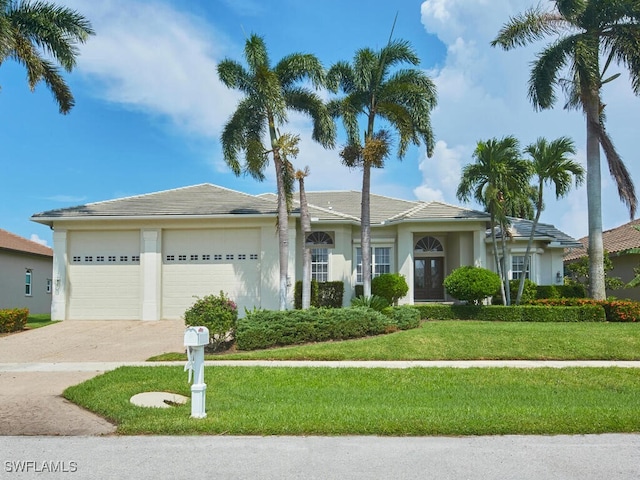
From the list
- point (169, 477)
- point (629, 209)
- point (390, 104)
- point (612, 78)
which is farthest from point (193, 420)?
point (612, 78)

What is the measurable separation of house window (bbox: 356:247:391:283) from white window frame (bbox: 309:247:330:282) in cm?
163

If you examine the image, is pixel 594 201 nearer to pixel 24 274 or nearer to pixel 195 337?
pixel 195 337

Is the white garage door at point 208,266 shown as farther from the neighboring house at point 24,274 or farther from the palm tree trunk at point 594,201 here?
the palm tree trunk at point 594,201

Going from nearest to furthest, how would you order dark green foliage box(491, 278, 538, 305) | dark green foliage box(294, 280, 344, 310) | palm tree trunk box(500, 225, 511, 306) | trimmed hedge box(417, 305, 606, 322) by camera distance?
trimmed hedge box(417, 305, 606, 322) → palm tree trunk box(500, 225, 511, 306) → dark green foliage box(294, 280, 344, 310) → dark green foliage box(491, 278, 538, 305)

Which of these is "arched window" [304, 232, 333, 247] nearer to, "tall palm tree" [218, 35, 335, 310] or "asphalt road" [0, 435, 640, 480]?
"tall palm tree" [218, 35, 335, 310]

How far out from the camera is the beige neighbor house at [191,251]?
19.3 metres

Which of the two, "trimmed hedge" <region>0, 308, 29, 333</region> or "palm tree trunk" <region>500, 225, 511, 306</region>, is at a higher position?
"palm tree trunk" <region>500, 225, 511, 306</region>

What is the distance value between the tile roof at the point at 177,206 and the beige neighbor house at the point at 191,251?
0.04 meters

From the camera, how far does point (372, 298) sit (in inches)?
629

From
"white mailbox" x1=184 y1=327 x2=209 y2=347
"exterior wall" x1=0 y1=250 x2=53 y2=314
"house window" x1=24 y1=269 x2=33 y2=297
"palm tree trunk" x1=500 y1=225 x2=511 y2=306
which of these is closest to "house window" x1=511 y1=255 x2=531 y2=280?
"palm tree trunk" x1=500 y1=225 x2=511 y2=306

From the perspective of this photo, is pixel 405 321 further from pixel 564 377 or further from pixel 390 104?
pixel 390 104

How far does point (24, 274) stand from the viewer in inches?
1035

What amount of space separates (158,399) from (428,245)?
16387mm

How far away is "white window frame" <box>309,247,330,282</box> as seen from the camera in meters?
20.3
